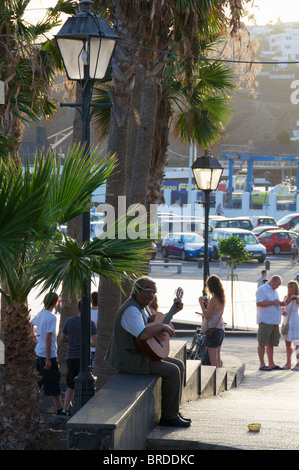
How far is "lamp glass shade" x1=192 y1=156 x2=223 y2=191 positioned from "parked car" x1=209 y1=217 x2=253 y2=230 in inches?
1163

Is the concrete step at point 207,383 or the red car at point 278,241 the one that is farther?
the red car at point 278,241

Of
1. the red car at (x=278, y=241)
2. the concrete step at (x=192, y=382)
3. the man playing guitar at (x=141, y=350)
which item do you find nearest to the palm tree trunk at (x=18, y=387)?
the man playing guitar at (x=141, y=350)

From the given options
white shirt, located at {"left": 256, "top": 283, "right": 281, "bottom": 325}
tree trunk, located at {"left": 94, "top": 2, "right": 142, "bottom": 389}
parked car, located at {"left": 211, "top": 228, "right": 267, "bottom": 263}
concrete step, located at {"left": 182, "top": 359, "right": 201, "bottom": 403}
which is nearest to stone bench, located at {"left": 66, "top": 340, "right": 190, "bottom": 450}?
concrete step, located at {"left": 182, "top": 359, "right": 201, "bottom": 403}

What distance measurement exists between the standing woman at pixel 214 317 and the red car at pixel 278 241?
29537 millimetres

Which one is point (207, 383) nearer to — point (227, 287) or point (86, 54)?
point (86, 54)

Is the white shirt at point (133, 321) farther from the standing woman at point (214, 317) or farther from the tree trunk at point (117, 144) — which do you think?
the standing woman at point (214, 317)

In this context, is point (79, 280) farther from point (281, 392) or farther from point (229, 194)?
point (229, 194)

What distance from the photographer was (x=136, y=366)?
5.80m

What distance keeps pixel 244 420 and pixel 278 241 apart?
1339 inches

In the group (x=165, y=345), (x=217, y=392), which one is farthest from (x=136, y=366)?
(x=217, y=392)

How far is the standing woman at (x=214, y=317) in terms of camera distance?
1015 centimetres

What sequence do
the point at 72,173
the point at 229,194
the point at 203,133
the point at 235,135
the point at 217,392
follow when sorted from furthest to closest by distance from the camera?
the point at 235,135, the point at 229,194, the point at 203,133, the point at 217,392, the point at 72,173

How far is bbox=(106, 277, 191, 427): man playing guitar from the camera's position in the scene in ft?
18.7
